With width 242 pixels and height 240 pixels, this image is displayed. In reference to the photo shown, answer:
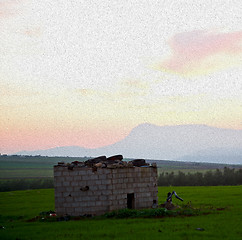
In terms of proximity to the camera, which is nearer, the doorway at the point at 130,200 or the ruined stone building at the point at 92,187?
the ruined stone building at the point at 92,187

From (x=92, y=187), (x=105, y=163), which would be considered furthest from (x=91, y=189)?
(x=105, y=163)

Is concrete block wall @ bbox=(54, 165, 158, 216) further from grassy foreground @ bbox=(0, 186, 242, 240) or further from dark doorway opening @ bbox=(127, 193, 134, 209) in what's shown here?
grassy foreground @ bbox=(0, 186, 242, 240)

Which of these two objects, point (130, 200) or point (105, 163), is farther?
point (130, 200)

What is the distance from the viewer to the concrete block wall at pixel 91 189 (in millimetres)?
23188

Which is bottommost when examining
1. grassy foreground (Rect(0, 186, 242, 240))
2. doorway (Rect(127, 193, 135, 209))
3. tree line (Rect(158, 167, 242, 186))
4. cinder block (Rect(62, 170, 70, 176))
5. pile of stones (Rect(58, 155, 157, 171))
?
tree line (Rect(158, 167, 242, 186))

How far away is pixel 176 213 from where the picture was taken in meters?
23.4

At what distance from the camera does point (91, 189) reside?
2336 cm

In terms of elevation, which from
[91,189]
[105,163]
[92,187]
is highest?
[105,163]

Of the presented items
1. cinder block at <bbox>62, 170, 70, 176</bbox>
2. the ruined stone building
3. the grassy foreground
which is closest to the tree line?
the ruined stone building

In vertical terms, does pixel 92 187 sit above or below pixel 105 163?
below

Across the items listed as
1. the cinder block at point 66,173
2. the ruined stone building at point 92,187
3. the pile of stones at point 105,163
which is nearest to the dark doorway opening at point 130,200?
the ruined stone building at point 92,187

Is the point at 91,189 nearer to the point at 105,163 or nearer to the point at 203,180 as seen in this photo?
the point at 105,163

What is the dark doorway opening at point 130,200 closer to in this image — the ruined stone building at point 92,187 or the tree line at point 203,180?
the ruined stone building at point 92,187

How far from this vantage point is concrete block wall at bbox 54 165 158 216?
23.2 meters
